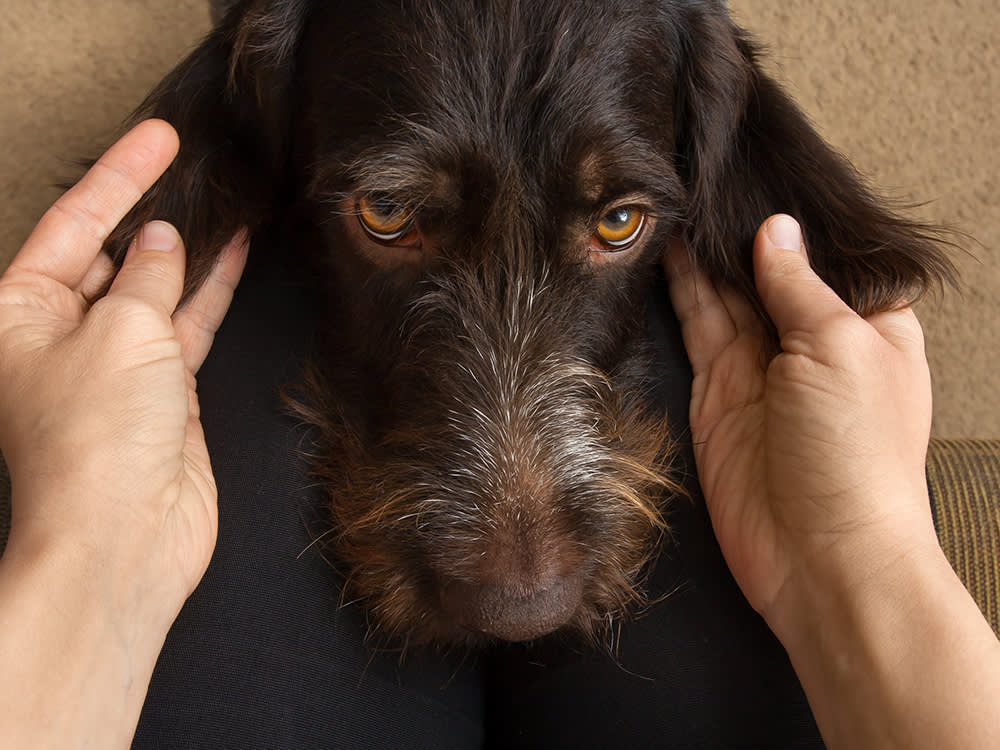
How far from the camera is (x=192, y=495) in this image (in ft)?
5.81

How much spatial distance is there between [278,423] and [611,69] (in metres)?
1.13

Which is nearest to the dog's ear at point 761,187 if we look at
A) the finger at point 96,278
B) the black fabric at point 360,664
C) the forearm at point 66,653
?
the black fabric at point 360,664

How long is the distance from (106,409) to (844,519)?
5.01 feet

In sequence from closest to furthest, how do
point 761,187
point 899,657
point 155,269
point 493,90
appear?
point 899,657 → point 493,90 → point 155,269 → point 761,187

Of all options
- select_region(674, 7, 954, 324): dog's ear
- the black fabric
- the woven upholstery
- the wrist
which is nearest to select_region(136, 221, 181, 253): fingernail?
the black fabric

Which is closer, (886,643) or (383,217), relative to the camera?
(886,643)

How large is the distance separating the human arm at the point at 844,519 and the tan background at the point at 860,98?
1.37 meters

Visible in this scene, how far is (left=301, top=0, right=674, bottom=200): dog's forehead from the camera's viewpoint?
165cm

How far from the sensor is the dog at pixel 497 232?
1.66 meters

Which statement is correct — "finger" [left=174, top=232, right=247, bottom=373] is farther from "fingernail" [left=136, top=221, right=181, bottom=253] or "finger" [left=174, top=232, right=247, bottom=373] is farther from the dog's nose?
the dog's nose

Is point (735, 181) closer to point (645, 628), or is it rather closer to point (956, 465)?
point (956, 465)

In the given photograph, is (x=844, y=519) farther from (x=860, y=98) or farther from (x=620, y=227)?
(x=860, y=98)

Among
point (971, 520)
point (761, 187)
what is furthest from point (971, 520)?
point (761, 187)

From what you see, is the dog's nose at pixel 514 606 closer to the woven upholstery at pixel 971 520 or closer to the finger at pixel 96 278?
the woven upholstery at pixel 971 520
